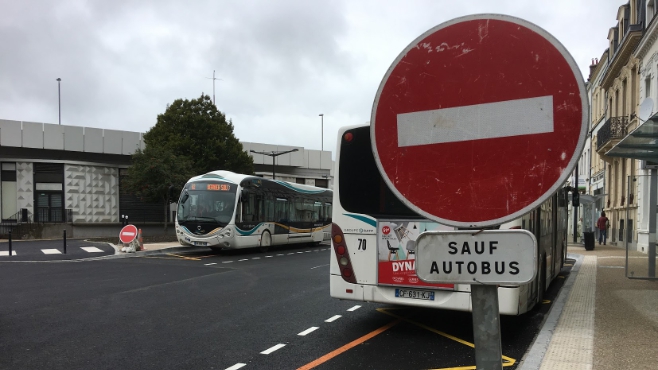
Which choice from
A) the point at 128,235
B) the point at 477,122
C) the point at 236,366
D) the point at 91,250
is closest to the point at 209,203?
the point at 128,235

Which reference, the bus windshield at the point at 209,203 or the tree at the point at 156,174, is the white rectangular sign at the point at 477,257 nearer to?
the bus windshield at the point at 209,203

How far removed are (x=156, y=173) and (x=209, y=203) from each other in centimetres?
1338

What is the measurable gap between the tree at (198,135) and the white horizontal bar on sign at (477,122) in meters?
35.6

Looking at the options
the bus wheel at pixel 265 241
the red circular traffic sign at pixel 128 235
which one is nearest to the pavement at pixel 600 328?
the bus wheel at pixel 265 241

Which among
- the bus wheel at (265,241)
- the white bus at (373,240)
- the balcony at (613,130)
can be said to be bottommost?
the bus wheel at (265,241)

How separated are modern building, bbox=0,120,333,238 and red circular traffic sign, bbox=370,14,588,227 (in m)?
35.6

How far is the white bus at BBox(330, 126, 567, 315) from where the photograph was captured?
7.02 meters

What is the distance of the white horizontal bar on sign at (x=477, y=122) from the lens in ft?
6.31

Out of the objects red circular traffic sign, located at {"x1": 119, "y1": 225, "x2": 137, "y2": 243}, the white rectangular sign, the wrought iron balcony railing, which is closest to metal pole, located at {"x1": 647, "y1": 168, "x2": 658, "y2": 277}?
the white rectangular sign

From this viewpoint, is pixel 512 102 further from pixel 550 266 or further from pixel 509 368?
pixel 550 266

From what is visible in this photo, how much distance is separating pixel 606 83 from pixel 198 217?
2533cm

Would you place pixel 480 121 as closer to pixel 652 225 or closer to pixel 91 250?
pixel 652 225

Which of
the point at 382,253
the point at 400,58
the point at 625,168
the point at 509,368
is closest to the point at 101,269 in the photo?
the point at 382,253

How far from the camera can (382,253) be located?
7297mm
